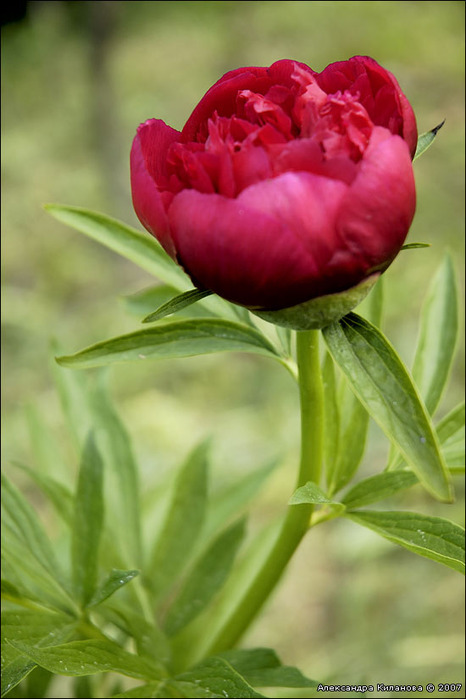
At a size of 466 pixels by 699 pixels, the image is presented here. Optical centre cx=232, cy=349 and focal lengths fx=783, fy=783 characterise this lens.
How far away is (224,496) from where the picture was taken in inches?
34.8

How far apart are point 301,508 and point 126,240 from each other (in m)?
0.25

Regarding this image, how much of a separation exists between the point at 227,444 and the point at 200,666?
100cm

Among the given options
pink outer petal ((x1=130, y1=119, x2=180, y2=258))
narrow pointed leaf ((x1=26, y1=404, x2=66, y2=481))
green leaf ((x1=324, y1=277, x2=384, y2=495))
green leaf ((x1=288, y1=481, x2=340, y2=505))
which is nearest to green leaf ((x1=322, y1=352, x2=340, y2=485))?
green leaf ((x1=324, y1=277, x2=384, y2=495))

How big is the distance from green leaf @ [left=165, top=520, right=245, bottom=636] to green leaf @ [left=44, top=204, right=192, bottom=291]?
9.6 inches

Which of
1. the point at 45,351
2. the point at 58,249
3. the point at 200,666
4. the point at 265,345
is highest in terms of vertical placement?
the point at 58,249

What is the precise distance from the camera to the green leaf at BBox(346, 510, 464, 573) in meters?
0.49

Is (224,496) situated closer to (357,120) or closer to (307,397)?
(307,397)

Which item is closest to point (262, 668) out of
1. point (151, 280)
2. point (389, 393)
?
point (389, 393)

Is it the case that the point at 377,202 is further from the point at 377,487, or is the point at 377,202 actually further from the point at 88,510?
the point at 88,510

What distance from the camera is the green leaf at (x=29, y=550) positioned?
63cm

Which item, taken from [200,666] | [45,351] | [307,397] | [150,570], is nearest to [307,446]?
[307,397]

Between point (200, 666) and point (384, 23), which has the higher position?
point (384, 23)

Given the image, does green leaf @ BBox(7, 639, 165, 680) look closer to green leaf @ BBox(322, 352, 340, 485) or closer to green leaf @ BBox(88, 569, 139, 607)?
green leaf @ BBox(88, 569, 139, 607)

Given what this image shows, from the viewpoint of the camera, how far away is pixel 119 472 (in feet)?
2.57
